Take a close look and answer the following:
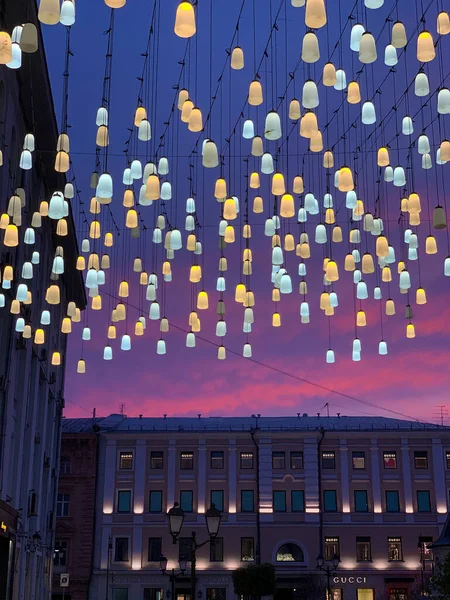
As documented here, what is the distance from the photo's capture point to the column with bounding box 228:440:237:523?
5288cm

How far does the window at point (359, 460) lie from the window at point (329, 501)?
6.93 feet

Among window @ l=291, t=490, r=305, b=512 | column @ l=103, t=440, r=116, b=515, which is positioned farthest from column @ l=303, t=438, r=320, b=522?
column @ l=103, t=440, r=116, b=515

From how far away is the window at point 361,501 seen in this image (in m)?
52.8

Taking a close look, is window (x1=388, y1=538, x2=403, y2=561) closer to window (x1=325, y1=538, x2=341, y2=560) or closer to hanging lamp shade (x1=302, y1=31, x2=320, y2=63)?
window (x1=325, y1=538, x2=341, y2=560)

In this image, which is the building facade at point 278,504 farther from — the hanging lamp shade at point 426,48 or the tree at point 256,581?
the hanging lamp shade at point 426,48

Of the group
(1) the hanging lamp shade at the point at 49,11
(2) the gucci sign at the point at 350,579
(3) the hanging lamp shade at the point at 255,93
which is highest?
(3) the hanging lamp shade at the point at 255,93

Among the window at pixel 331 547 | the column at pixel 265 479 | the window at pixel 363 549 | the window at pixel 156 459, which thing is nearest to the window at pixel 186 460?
the window at pixel 156 459

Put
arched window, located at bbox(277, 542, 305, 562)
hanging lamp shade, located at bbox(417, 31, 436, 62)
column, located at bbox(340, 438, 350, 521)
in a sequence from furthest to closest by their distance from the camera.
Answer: column, located at bbox(340, 438, 350, 521) → arched window, located at bbox(277, 542, 305, 562) → hanging lamp shade, located at bbox(417, 31, 436, 62)

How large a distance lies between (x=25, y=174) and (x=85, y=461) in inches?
1195

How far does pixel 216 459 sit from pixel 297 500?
18.0 ft

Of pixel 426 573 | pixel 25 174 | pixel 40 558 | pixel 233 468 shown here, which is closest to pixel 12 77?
pixel 25 174

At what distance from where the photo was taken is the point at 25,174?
2784 cm

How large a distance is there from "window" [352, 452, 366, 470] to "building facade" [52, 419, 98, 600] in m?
15.8

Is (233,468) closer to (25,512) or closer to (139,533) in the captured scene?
(139,533)
